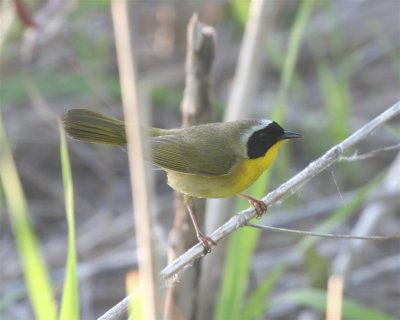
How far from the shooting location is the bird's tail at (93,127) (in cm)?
252

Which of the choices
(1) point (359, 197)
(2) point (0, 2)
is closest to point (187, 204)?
(1) point (359, 197)

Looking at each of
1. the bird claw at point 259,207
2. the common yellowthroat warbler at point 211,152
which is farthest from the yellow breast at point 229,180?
the bird claw at point 259,207

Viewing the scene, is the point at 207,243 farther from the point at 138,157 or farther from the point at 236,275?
the point at 138,157

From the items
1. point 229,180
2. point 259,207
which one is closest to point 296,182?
point 259,207

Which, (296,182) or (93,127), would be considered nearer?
(296,182)

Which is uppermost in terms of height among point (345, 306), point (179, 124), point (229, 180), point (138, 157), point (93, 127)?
point (179, 124)

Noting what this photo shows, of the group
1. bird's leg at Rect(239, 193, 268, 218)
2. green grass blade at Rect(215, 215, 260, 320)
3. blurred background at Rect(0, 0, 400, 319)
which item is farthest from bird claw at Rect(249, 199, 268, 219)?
blurred background at Rect(0, 0, 400, 319)

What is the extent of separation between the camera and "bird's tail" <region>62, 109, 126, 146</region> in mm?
2516

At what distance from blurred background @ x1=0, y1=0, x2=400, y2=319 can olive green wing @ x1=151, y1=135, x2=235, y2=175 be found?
→ 0.97 ft

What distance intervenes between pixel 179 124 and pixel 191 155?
7.66ft

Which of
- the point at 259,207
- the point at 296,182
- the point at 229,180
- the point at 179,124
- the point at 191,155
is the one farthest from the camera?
the point at 179,124

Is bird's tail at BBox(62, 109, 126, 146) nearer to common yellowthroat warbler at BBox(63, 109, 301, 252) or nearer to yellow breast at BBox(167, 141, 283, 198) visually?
common yellowthroat warbler at BBox(63, 109, 301, 252)

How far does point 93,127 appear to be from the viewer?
258cm

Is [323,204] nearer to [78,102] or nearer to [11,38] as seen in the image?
[78,102]
